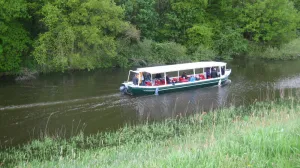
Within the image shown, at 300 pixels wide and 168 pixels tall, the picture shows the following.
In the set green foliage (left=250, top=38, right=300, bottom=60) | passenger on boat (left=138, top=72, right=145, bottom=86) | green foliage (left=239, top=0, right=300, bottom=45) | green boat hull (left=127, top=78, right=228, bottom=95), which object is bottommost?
green boat hull (left=127, top=78, right=228, bottom=95)

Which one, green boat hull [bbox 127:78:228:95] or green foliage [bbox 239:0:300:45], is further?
green foliage [bbox 239:0:300:45]

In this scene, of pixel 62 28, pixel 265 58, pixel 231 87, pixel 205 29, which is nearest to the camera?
pixel 231 87

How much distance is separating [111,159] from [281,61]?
36.1m

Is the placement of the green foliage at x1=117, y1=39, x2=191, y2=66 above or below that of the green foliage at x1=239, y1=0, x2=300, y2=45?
below

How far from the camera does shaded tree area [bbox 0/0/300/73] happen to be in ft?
95.7

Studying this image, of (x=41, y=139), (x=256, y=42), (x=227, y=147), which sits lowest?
(x=41, y=139)

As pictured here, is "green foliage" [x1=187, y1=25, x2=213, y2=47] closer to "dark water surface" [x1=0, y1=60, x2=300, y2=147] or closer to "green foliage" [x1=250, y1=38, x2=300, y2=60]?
"green foliage" [x1=250, y1=38, x2=300, y2=60]

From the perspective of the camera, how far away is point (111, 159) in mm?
10328

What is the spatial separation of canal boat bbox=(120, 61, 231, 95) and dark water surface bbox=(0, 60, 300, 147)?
0.57 metres

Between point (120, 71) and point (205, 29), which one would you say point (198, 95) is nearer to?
point (120, 71)

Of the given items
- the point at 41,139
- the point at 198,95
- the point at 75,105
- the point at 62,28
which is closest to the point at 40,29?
the point at 62,28

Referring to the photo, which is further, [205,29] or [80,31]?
[205,29]

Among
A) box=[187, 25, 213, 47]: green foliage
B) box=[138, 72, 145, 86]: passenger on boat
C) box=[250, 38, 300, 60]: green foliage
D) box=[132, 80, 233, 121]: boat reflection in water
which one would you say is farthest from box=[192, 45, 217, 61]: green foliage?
box=[138, 72, 145, 86]: passenger on boat

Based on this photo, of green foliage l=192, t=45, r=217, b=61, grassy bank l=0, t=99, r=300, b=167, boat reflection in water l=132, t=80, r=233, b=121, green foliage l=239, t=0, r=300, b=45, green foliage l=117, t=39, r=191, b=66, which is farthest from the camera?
green foliage l=239, t=0, r=300, b=45
